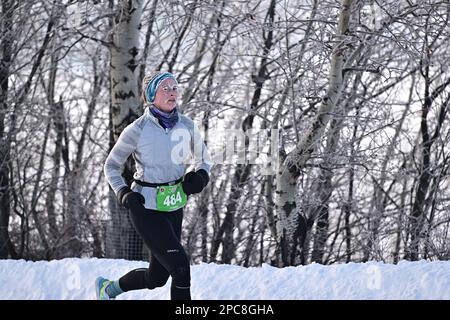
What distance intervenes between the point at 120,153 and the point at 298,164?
3.28 m

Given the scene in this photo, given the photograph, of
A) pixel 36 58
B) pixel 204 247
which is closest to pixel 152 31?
pixel 36 58

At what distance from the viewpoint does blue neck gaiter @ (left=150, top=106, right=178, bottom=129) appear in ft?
16.4

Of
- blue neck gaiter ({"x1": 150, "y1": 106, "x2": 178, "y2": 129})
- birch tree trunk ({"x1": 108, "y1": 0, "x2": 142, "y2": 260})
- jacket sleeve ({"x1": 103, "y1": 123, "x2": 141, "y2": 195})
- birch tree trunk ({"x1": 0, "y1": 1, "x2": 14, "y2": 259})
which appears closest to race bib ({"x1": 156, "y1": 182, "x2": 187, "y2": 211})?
jacket sleeve ({"x1": 103, "y1": 123, "x2": 141, "y2": 195})

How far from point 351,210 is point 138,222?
7.59 m

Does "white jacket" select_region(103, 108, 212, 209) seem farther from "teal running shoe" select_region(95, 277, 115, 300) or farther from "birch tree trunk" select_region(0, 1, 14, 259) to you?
"birch tree trunk" select_region(0, 1, 14, 259)

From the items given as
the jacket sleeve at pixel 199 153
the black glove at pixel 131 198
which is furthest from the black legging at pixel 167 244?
the jacket sleeve at pixel 199 153

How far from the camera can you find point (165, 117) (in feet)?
16.4

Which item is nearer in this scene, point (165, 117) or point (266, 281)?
point (165, 117)

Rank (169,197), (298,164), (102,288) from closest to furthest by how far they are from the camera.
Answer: (169,197) < (102,288) < (298,164)

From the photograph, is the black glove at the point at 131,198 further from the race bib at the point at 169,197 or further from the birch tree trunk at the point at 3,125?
the birch tree trunk at the point at 3,125

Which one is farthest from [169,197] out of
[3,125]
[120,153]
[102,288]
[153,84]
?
[3,125]

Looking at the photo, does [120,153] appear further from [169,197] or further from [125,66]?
[125,66]

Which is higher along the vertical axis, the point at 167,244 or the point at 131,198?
the point at 131,198

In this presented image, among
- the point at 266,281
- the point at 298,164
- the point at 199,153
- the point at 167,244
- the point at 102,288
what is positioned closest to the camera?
the point at 167,244
